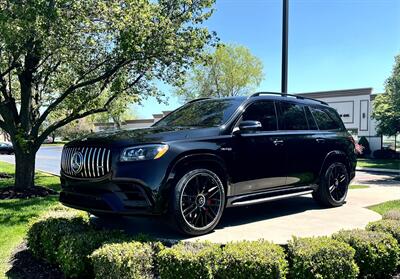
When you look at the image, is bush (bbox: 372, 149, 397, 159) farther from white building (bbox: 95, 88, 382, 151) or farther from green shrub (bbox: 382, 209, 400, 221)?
green shrub (bbox: 382, 209, 400, 221)

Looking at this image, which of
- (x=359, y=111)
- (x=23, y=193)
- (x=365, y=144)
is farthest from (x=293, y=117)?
(x=359, y=111)

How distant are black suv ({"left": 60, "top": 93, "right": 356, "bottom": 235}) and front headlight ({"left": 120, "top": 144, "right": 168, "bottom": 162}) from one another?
11mm

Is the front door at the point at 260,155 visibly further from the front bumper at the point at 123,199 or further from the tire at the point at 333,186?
the front bumper at the point at 123,199

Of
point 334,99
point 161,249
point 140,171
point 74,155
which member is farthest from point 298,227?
point 334,99

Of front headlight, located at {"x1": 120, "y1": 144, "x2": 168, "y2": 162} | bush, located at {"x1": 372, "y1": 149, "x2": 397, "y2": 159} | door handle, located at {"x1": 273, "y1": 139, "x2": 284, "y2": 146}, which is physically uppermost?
door handle, located at {"x1": 273, "y1": 139, "x2": 284, "y2": 146}

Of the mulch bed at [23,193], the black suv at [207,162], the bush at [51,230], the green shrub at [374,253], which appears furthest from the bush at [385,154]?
the bush at [51,230]

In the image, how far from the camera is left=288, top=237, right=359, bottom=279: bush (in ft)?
14.4

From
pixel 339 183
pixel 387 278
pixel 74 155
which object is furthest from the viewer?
pixel 339 183

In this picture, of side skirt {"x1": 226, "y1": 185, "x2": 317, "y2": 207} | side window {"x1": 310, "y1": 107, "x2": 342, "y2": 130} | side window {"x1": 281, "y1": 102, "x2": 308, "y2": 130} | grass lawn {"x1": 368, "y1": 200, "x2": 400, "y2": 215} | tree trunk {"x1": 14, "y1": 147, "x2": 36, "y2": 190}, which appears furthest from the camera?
tree trunk {"x1": 14, "y1": 147, "x2": 36, "y2": 190}

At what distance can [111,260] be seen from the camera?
4301 millimetres

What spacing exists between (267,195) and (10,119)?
8153mm

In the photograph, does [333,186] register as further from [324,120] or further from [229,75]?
[229,75]

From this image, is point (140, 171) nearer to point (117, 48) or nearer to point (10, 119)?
point (117, 48)

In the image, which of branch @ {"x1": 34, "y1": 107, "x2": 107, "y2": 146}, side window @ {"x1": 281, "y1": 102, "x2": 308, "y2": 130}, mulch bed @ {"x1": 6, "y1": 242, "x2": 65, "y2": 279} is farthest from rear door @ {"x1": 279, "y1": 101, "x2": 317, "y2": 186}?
branch @ {"x1": 34, "y1": 107, "x2": 107, "y2": 146}
